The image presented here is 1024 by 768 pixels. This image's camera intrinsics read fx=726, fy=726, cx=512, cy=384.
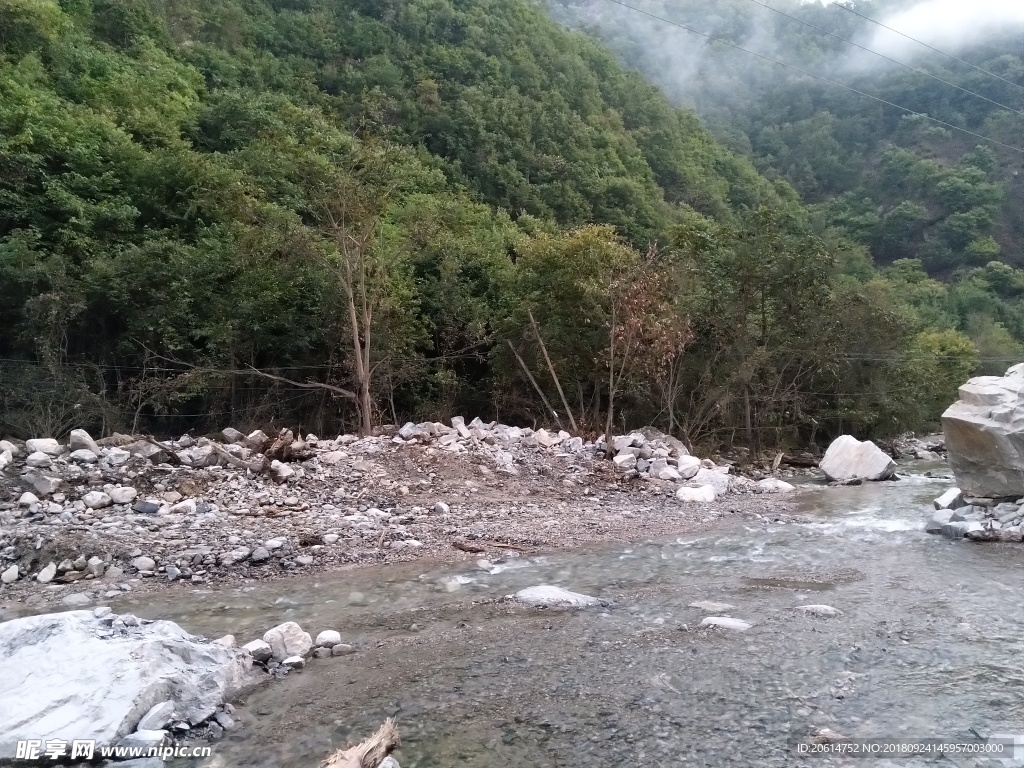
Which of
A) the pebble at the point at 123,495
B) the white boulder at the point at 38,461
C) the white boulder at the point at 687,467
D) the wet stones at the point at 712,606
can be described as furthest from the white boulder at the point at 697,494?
the white boulder at the point at 38,461

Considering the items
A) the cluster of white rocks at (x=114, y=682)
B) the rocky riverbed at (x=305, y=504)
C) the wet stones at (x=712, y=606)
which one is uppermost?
the cluster of white rocks at (x=114, y=682)

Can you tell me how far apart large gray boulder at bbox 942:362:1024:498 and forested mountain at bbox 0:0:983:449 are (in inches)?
252

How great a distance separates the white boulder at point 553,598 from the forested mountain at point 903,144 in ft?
102

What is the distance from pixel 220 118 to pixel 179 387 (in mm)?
13673

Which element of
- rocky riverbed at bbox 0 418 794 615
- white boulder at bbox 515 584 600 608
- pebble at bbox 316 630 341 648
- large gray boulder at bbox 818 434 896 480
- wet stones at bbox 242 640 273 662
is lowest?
large gray boulder at bbox 818 434 896 480

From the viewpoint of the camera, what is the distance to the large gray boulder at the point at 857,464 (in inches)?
558

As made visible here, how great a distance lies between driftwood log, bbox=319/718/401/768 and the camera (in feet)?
9.41

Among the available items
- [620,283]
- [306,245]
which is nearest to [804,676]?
[620,283]

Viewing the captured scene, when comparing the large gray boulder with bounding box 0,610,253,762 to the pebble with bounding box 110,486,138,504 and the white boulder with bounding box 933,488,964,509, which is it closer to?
the pebble with bounding box 110,486,138,504

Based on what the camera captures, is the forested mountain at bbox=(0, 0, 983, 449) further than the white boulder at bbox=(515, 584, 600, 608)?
Yes

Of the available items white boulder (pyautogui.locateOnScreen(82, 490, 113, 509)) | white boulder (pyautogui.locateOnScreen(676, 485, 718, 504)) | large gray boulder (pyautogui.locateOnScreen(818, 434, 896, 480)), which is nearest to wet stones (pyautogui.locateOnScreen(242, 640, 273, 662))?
white boulder (pyautogui.locateOnScreen(82, 490, 113, 509))

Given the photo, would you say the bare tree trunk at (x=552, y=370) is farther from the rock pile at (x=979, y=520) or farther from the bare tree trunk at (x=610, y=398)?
the rock pile at (x=979, y=520)

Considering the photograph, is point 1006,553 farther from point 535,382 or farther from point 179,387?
point 179,387

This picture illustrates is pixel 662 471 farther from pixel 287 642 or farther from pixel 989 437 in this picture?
pixel 287 642
